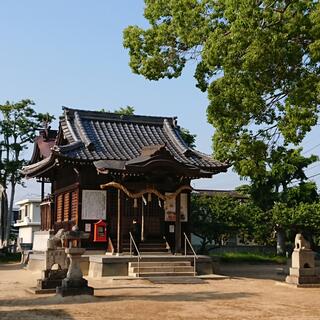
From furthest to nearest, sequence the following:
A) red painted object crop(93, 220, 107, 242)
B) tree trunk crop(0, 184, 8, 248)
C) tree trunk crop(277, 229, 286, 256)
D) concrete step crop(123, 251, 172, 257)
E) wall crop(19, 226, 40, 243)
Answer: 1. wall crop(19, 226, 40, 243)
2. tree trunk crop(0, 184, 8, 248)
3. tree trunk crop(277, 229, 286, 256)
4. red painted object crop(93, 220, 107, 242)
5. concrete step crop(123, 251, 172, 257)

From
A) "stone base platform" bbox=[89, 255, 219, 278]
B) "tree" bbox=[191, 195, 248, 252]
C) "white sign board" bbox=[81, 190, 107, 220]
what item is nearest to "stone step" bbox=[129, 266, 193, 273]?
"stone base platform" bbox=[89, 255, 219, 278]

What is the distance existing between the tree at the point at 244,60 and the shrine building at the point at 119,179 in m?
5.45

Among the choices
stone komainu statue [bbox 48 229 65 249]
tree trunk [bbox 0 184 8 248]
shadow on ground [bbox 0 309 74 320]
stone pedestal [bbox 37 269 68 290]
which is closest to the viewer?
shadow on ground [bbox 0 309 74 320]

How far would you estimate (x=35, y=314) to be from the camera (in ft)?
35.5

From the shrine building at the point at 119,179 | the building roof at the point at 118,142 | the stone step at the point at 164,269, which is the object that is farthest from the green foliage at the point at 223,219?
the stone step at the point at 164,269

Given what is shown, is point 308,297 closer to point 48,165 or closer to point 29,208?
point 48,165

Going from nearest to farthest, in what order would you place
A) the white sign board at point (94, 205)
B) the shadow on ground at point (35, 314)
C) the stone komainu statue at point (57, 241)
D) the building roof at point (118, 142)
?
the shadow on ground at point (35, 314), the stone komainu statue at point (57, 241), the building roof at point (118, 142), the white sign board at point (94, 205)

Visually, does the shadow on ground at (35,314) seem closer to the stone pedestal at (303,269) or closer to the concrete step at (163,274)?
the concrete step at (163,274)

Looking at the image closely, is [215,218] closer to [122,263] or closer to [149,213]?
[149,213]

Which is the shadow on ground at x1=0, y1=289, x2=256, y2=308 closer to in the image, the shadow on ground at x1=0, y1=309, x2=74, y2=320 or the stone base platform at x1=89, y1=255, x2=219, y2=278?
the shadow on ground at x1=0, y1=309, x2=74, y2=320

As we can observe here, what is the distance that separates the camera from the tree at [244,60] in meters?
12.4

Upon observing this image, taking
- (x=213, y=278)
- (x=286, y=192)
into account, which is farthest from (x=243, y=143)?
(x=286, y=192)

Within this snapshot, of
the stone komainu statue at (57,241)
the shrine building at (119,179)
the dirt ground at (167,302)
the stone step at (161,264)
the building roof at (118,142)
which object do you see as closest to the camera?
the dirt ground at (167,302)

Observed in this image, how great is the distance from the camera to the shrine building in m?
20.5
